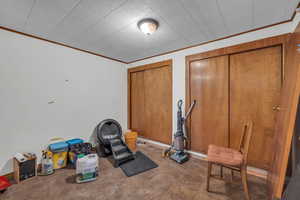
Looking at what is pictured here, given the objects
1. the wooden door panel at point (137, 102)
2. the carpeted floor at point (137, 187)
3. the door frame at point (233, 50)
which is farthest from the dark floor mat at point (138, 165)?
the wooden door panel at point (137, 102)

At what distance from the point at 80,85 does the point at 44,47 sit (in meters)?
0.89

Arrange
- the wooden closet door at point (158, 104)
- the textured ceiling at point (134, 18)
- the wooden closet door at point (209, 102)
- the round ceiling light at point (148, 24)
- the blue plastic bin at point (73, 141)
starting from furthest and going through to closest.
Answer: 1. the wooden closet door at point (158, 104)
2. the blue plastic bin at point (73, 141)
3. the wooden closet door at point (209, 102)
4. the round ceiling light at point (148, 24)
5. the textured ceiling at point (134, 18)

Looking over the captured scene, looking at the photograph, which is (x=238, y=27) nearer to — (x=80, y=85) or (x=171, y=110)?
(x=171, y=110)

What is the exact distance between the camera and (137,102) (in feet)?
11.9

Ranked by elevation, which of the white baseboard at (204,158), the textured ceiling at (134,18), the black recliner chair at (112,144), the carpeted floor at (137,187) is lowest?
the carpeted floor at (137,187)

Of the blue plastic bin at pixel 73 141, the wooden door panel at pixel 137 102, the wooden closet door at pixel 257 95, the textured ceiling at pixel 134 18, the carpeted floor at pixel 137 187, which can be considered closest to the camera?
the textured ceiling at pixel 134 18

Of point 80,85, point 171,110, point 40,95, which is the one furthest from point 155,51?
point 40,95

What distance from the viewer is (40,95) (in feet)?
7.26

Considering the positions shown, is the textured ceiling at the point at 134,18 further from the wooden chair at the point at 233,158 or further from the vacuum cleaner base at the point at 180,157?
the vacuum cleaner base at the point at 180,157

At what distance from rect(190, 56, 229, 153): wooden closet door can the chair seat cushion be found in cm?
66

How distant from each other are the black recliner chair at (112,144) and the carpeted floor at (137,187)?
0.29 meters

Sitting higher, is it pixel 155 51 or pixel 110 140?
pixel 155 51

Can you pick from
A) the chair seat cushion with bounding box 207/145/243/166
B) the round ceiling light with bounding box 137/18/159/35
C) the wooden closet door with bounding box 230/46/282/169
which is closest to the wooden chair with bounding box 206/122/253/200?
the chair seat cushion with bounding box 207/145/243/166

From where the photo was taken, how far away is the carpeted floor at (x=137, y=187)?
1566mm
